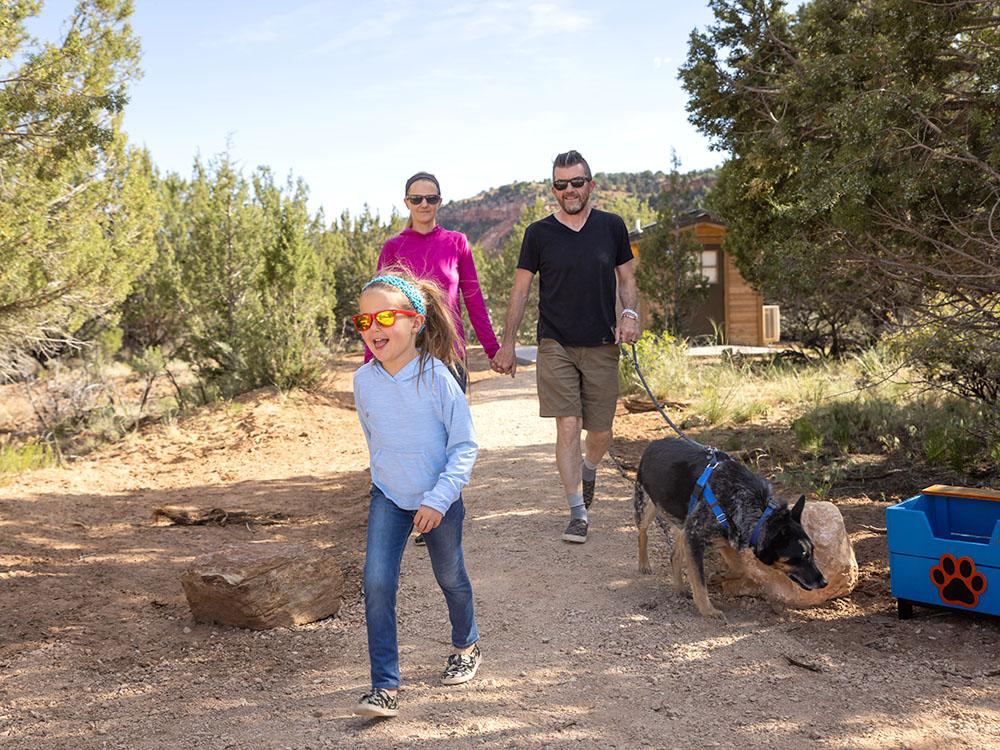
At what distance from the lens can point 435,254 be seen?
5172 mm

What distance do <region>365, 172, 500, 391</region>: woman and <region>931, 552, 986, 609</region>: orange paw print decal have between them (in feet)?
8.11

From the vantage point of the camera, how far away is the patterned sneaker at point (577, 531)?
5.38 m

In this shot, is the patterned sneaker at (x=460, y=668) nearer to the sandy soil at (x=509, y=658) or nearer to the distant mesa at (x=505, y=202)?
the sandy soil at (x=509, y=658)

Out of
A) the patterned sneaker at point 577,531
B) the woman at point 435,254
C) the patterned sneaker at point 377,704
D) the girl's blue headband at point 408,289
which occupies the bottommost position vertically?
the patterned sneaker at point 377,704

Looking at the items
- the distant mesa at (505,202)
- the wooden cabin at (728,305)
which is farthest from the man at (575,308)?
the distant mesa at (505,202)

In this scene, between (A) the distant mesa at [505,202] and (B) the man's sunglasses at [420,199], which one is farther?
(A) the distant mesa at [505,202]

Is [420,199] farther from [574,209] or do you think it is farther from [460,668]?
[460,668]

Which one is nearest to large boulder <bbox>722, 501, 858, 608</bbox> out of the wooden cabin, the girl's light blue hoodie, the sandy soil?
the sandy soil

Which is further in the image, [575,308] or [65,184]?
[65,184]

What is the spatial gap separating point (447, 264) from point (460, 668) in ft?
7.94

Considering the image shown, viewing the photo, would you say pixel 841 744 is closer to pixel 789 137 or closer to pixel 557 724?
pixel 557 724

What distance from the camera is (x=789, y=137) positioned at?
6758mm

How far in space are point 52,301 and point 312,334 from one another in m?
5.05

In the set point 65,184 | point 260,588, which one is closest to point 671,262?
point 65,184
